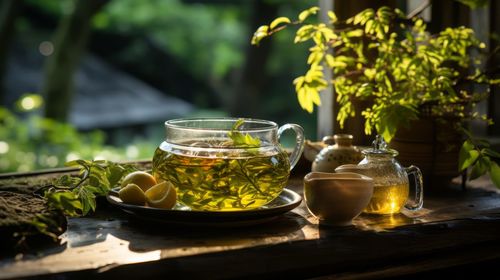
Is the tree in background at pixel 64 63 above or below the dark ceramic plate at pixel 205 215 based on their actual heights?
above

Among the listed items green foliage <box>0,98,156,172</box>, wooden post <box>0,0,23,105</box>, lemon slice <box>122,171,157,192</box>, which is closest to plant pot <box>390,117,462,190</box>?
lemon slice <box>122,171,157,192</box>

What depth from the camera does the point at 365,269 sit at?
3.88ft

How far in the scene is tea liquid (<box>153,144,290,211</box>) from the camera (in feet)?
3.89

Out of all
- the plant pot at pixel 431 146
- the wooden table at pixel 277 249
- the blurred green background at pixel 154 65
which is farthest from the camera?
the blurred green background at pixel 154 65

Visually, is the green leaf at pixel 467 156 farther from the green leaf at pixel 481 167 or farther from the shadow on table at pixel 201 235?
the shadow on table at pixel 201 235

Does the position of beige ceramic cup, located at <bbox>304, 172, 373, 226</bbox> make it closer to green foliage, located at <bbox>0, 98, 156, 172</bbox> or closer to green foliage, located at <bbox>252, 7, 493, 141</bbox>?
green foliage, located at <bbox>252, 7, 493, 141</bbox>

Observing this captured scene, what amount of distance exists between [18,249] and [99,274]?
0.16 meters

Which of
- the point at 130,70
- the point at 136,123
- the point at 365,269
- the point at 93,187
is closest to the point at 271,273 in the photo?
the point at 365,269

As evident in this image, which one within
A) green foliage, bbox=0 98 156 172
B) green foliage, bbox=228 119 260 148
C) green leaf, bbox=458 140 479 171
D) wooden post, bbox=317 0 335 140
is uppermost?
wooden post, bbox=317 0 335 140

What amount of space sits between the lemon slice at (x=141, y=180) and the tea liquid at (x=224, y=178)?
5 cm

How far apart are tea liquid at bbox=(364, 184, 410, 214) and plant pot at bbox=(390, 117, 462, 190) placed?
0.29 m

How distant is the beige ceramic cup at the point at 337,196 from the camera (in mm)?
1217

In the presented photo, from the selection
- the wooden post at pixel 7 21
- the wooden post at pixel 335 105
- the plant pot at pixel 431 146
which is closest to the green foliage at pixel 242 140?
the plant pot at pixel 431 146

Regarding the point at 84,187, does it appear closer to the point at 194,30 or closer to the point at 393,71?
the point at 393,71
